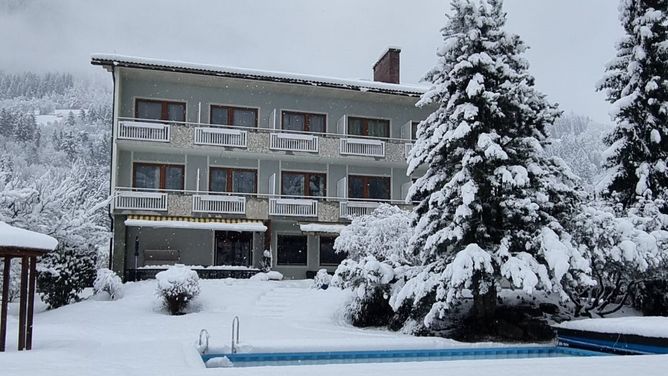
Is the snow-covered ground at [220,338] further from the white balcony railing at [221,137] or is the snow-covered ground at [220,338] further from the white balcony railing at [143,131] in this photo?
the white balcony railing at [221,137]

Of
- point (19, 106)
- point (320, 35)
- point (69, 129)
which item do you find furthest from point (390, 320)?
point (320, 35)

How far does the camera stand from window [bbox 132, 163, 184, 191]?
90.2ft

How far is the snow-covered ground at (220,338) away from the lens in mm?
10016

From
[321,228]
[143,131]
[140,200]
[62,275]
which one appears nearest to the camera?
[62,275]

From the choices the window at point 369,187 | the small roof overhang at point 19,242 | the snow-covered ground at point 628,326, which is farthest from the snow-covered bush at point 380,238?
the window at point 369,187

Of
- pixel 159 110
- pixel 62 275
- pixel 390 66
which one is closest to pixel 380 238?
pixel 62 275

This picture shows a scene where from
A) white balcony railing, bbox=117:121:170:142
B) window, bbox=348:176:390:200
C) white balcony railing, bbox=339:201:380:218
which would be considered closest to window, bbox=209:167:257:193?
white balcony railing, bbox=117:121:170:142

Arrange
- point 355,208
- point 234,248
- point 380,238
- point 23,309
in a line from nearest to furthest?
point 23,309
point 380,238
point 355,208
point 234,248

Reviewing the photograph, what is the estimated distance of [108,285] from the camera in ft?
67.2

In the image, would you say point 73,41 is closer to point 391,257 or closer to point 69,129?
point 69,129

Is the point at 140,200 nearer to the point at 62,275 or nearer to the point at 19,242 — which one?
the point at 62,275

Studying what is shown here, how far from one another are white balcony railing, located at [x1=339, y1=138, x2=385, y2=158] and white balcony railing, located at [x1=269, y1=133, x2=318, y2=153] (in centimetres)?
126

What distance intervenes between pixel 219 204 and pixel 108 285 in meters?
6.97

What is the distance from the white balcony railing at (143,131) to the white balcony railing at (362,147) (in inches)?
286
